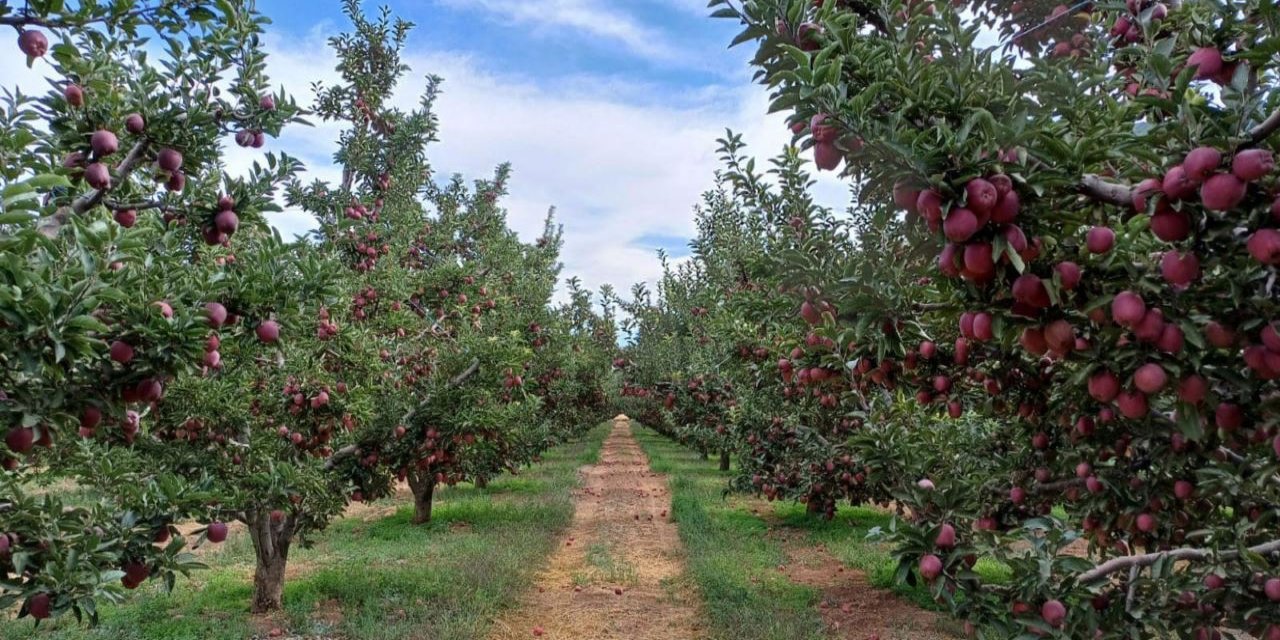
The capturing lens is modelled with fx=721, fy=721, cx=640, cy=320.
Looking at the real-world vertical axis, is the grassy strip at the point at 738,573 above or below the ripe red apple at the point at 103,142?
below

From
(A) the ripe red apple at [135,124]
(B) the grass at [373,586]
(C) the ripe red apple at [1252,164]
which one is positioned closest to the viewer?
(C) the ripe red apple at [1252,164]

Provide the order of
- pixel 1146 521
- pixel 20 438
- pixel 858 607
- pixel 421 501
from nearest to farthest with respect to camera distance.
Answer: pixel 20 438 → pixel 1146 521 → pixel 858 607 → pixel 421 501

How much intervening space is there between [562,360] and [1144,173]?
14.2 meters

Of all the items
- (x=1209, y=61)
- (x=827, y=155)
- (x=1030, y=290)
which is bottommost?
(x=1030, y=290)

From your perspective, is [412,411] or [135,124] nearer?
[135,124]

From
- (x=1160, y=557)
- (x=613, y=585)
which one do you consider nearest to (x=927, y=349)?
(x=1160, y=557)

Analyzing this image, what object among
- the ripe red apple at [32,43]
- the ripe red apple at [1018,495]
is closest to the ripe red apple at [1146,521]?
the ripe red apple at [1018,495]

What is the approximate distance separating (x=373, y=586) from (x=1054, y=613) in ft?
24.4

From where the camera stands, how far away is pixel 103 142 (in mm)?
3203

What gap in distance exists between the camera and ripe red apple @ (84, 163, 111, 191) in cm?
311

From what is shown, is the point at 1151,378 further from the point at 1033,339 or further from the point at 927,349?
the point at 927,349

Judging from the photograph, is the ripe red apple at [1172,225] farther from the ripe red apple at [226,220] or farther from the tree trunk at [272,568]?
the tree trunk at [272,568]

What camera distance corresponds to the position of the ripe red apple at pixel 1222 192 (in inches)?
65.1

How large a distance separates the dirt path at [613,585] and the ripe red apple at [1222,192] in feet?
20.1
